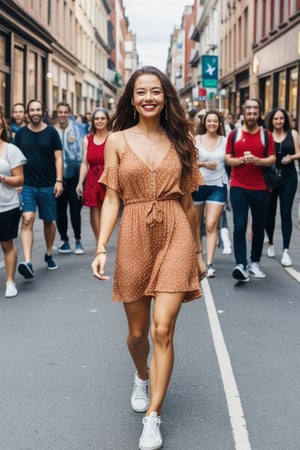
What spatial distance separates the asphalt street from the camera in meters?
4.21

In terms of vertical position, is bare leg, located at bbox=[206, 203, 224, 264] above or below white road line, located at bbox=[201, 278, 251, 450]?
above

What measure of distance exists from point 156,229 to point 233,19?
42234mm

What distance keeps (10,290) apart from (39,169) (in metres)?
1.76

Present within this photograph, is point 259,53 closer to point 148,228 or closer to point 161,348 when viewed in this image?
point 148,228

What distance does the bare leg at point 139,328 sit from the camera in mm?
4254

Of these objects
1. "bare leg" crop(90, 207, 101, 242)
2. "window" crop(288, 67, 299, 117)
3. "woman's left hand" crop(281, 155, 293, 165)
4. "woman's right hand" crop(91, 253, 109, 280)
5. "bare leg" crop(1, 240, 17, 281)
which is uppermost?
"window" crop(288, 67, 299, 117)

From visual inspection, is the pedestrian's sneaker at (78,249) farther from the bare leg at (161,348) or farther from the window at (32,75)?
the window at (32,75)

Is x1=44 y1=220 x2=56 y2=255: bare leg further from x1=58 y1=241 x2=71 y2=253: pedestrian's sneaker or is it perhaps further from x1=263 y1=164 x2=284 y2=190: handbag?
x1=263 y1=164 x2=284 y2=190: handbag

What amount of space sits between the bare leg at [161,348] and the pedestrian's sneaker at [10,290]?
153 inches

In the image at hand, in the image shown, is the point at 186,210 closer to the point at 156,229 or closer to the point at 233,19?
the point at 156,229

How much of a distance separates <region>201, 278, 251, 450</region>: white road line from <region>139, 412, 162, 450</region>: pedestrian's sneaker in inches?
16.3

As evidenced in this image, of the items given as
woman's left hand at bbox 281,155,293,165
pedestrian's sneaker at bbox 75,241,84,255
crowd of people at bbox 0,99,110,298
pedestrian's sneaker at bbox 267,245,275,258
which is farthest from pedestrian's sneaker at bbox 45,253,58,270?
woman's left hand at bbox 281,155,293,165

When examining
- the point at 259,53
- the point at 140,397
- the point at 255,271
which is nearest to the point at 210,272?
the point at 255,271

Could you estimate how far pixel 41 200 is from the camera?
902 centimetres
